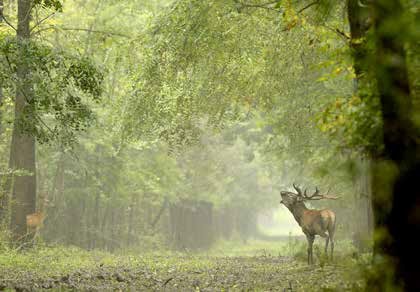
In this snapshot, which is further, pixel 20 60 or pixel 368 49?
pixel 20 60

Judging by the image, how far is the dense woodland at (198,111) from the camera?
5.68 metres

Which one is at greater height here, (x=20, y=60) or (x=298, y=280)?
(x=20, y=60)

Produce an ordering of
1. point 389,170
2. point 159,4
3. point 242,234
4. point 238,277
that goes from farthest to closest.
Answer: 1. point 242,234
2. point 159,4
3. point 238,277
4. point 389,170

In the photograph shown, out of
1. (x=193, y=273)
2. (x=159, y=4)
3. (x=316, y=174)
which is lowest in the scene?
(x=193, y=273)

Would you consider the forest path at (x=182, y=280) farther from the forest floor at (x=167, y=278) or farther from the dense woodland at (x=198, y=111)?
the dense woodland at (x=198, y=111)

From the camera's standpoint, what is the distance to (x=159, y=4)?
2462cm

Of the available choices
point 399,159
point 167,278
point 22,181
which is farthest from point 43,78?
point 22,181

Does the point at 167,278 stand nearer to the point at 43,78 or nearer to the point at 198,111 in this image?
the point at 198,111

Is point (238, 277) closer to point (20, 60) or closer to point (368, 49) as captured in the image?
point (20, 60)

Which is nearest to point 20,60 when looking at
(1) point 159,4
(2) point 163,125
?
(2) point 163,125

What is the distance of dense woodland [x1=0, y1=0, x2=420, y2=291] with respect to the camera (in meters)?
5.68

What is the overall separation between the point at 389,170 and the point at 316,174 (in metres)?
0.59

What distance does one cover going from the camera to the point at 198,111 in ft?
49.2

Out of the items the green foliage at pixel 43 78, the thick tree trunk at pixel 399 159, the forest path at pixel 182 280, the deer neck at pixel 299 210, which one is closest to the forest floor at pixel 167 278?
the forest path at pixel 182 280
